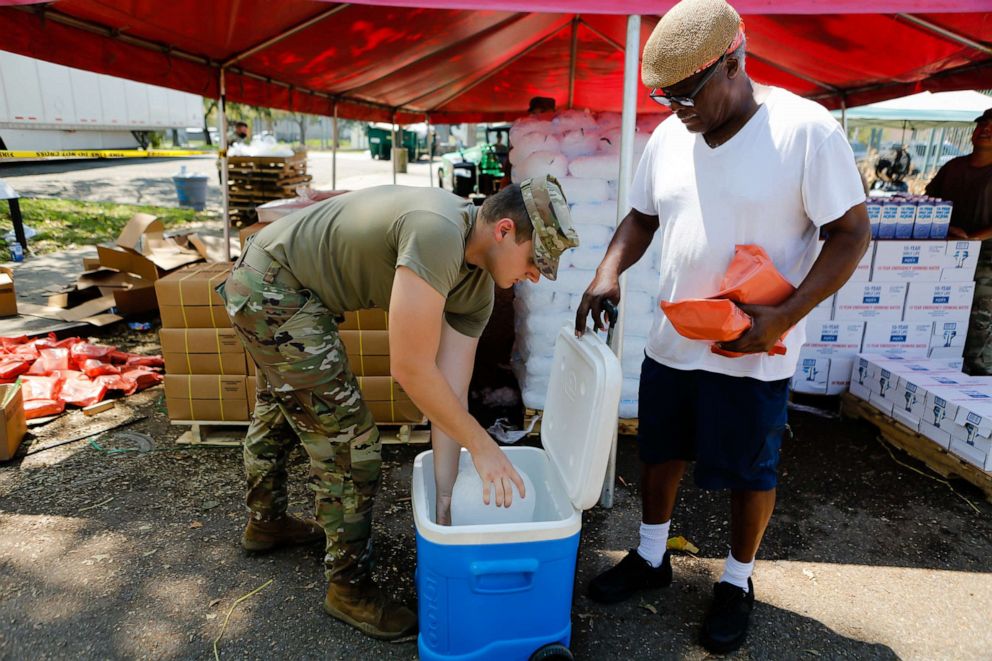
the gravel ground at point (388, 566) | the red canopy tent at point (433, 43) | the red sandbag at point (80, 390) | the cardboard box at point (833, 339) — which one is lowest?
the gravel ground at point (388, 566)

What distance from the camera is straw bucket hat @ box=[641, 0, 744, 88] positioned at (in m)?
1.53

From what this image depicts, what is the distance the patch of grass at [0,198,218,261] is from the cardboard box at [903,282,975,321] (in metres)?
8.11

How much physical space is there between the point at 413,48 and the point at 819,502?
396cm

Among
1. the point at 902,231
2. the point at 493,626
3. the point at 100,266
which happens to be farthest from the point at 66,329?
the point at 902,231

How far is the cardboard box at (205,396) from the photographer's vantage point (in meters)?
3.20

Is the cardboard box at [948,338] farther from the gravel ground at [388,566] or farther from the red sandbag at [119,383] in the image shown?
the red sandbag at [119,383]

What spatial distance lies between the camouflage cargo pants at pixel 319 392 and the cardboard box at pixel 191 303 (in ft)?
4.04

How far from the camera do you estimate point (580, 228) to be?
11.2 feet

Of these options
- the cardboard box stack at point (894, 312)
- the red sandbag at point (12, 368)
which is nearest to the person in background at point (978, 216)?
the cardboard box stack at point (894, 312)

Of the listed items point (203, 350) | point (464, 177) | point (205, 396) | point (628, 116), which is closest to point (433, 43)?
point (628, 116)

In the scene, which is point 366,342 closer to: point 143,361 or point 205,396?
point 205,396

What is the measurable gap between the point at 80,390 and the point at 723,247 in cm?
368

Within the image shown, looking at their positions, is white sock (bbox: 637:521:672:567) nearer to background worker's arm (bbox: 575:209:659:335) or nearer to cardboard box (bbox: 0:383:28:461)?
background worker's arm (bbox: 575:209:659:335)

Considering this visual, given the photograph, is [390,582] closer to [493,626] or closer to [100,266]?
[493,626]
